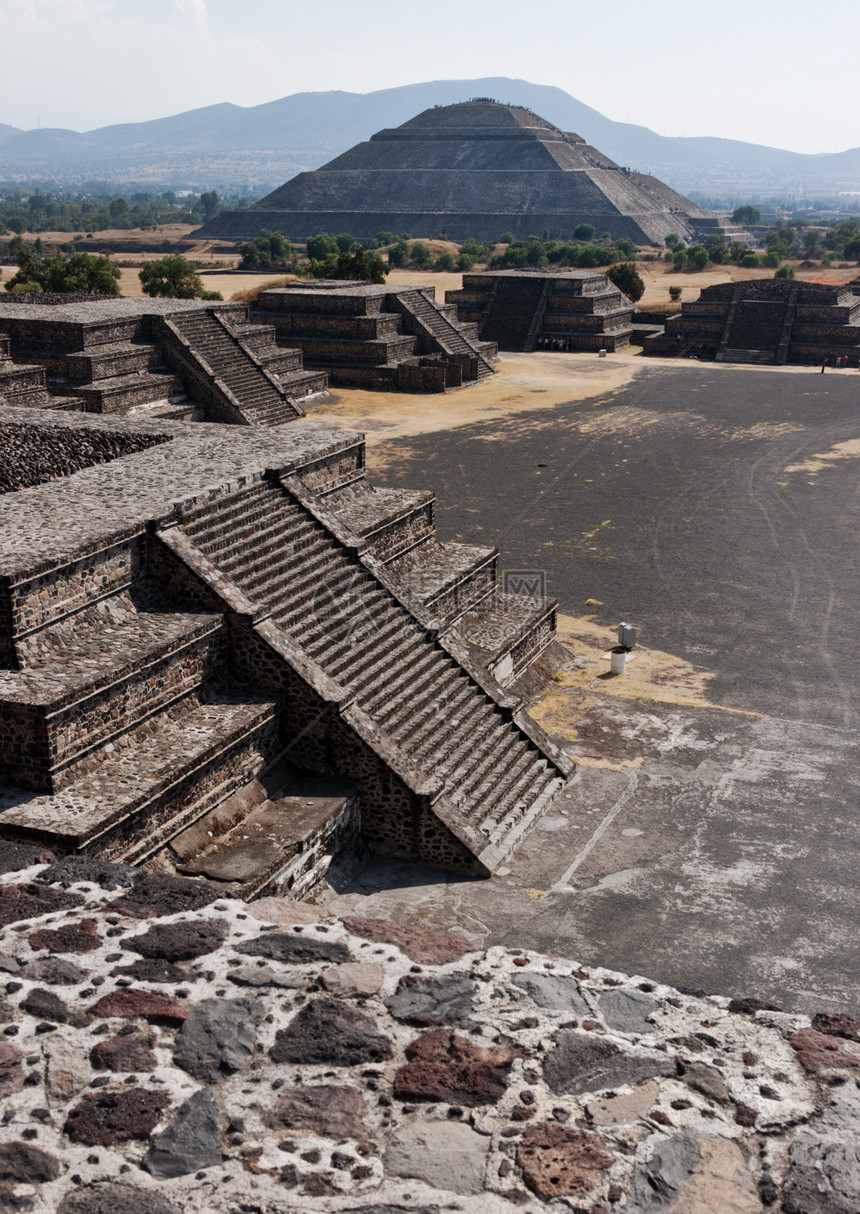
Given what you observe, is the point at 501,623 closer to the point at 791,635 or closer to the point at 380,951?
the point at 791,635

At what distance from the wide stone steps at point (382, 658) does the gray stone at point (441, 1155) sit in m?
5.87

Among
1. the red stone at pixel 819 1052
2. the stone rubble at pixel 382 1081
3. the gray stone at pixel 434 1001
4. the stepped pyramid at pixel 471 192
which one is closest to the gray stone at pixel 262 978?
the stone rubble at pixel 382 1081

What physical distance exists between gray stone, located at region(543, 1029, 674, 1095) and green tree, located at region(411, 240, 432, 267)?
2767 inches

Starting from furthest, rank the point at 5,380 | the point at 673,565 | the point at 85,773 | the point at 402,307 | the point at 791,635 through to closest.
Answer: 1. the point at 402,307
2. the point at 5,380
3. the point at 673,565
4. the point at 791,635
5. the point at 85,773

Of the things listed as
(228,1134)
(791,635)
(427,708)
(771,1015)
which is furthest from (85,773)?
(791,635)

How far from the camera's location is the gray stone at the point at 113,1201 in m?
4.30

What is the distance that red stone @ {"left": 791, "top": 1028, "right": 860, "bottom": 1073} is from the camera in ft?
16.7

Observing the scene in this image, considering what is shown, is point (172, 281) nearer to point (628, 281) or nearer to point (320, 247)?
point (628, 281)

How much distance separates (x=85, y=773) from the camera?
351 inches

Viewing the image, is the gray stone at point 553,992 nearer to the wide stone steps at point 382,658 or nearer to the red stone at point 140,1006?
the red stone at point 140,1006

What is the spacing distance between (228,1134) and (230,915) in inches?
65.4

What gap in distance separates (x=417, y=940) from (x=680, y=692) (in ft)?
28.6

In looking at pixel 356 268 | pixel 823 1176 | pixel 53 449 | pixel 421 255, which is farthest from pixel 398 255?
pixel 823 1176

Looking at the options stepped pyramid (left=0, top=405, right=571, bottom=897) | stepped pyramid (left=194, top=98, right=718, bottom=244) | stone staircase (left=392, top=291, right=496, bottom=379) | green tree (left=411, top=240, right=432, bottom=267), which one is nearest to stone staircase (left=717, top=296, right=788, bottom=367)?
stone staircase (left=392, top=291, right=496, bottom=379)
